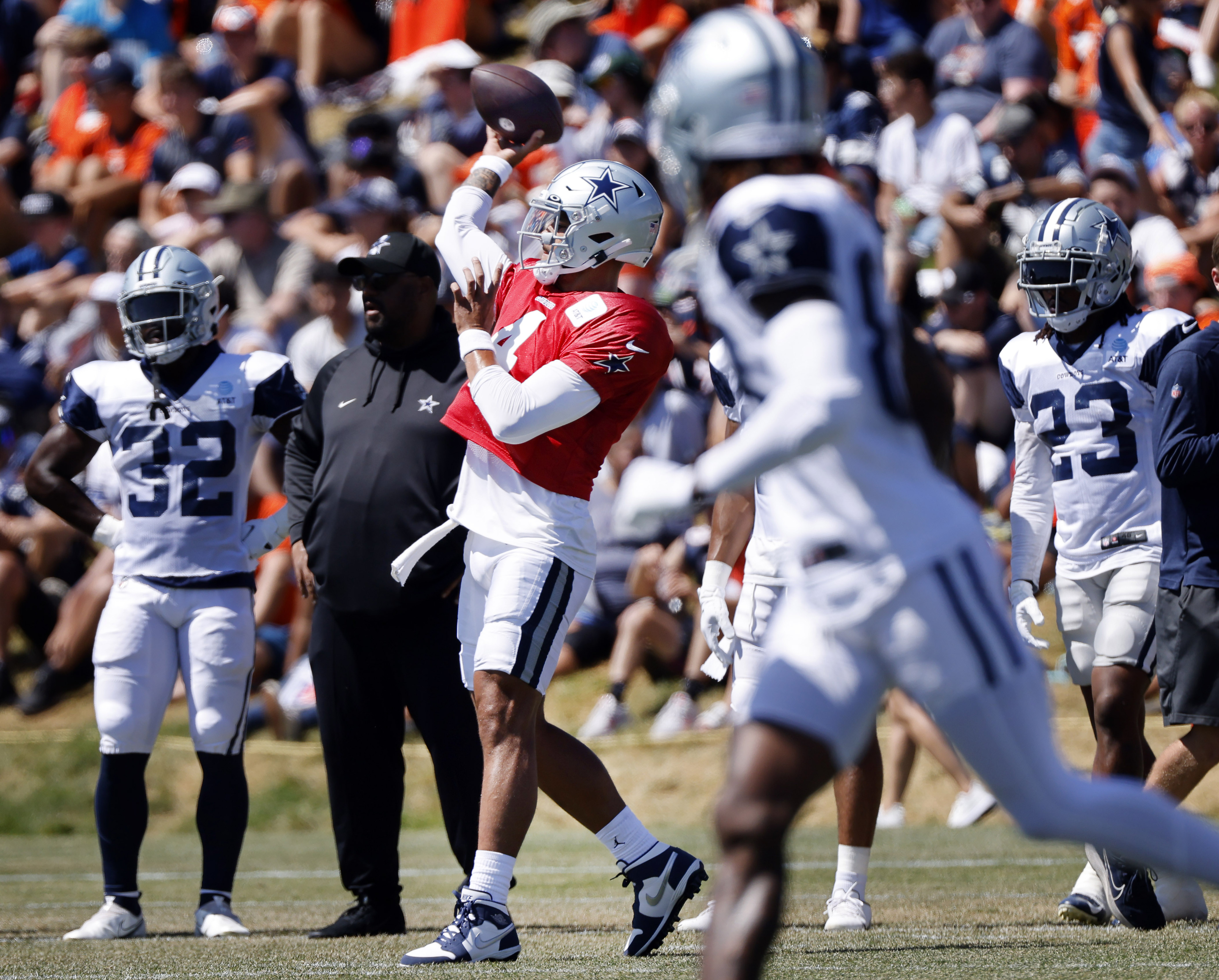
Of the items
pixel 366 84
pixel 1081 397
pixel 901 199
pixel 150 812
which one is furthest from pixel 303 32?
pixel 1081 397

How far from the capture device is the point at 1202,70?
12695 millimetres

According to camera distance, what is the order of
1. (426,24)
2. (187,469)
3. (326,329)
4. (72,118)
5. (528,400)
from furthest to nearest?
(426,24) → (72,118) → (326,329) → (187,469) → (528,400)

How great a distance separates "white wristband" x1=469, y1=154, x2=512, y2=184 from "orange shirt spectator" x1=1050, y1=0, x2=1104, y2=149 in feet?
26.0

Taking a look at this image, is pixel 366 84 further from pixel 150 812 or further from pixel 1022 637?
pixel 1022 637

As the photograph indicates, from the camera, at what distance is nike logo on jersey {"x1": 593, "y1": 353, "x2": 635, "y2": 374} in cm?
497

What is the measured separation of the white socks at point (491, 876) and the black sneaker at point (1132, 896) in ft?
6.05

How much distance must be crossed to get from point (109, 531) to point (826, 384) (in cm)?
421

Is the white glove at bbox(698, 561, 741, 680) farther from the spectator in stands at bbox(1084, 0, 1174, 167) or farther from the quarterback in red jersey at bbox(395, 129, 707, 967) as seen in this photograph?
the spectator in stands at bbox(1084, 0, 1174, 167)

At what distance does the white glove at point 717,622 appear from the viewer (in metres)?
5.69

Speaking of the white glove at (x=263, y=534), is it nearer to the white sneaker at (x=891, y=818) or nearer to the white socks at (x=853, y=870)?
the white socks at (x=853, y=870)

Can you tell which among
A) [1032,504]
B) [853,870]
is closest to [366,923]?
[853,870]

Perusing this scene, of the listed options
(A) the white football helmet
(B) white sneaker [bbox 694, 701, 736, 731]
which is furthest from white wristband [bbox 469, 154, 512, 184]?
(B) white sneaker [bbox 694, 701, 736, 731]

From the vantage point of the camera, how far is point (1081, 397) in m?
5.68

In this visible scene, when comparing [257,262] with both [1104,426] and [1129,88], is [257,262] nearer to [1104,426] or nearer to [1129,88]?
[1129,88]
